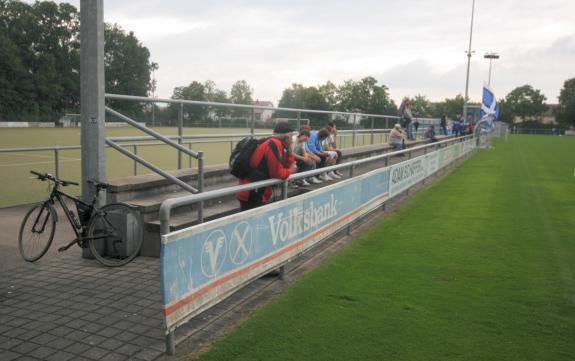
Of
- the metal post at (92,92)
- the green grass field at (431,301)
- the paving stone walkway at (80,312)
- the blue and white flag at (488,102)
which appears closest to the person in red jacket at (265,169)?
the green grass field at (431,301)

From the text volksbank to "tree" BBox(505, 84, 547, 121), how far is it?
4896 inches

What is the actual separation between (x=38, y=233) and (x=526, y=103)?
436 ft

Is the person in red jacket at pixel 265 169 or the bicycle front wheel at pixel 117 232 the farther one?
the bicycle front wheel at pixel 117 232

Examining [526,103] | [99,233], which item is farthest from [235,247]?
[526,103]

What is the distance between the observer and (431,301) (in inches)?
179

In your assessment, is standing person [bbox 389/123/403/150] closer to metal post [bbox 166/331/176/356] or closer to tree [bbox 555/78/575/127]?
metal post [bbox 166/331/176/356]

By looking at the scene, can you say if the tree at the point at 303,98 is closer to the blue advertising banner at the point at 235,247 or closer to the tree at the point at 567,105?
the tree at the point at 567,105

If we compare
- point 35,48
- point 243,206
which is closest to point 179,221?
point 243,206

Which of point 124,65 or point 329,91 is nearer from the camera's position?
point 124,65

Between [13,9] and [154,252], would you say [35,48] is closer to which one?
[13,9]

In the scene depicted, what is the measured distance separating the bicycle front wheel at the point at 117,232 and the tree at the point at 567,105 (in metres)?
122

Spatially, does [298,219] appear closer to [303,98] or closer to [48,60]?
[48,60]

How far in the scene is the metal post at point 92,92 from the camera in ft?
17.3

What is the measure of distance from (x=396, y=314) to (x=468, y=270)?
185cm
